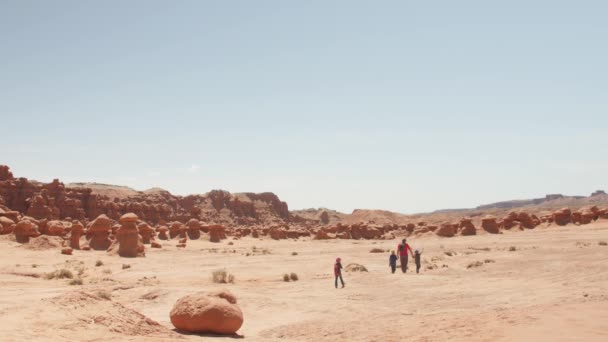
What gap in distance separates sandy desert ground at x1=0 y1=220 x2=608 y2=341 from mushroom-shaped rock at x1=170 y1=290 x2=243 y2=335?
388mm

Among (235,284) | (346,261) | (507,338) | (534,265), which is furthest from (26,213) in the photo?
(507,338)

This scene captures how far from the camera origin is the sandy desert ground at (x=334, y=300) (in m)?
9.64

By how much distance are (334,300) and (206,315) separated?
21.0 feet

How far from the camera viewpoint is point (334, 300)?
16.2 metres

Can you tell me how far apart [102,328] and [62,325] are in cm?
70

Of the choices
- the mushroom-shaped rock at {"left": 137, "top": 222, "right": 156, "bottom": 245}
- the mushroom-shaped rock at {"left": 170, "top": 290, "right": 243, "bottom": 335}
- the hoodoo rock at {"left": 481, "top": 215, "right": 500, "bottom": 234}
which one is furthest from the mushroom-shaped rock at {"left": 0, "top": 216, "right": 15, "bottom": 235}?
the hoodoo rock at {"left": 481, "top": 215, "right": 500, "bottom": 234}

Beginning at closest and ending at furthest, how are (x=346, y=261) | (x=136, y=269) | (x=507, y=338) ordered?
(x=507, y=338) < (x=136, y=269) < (x=346, y=261)

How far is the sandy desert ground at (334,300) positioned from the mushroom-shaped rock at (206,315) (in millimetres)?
388

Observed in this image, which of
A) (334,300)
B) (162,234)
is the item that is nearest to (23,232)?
(162,234)

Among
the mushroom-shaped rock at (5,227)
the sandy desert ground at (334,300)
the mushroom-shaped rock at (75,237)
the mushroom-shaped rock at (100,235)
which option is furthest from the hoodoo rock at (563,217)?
the mushroom-shaped rock at (5,227)

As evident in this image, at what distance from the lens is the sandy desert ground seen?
9.64 metres

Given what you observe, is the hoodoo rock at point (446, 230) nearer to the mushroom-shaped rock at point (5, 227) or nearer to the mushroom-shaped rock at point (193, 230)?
the mushroom-shaped rock at point (193, 230)

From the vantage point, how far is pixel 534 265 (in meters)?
23.4

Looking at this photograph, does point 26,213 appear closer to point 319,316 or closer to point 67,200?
point 67,200
